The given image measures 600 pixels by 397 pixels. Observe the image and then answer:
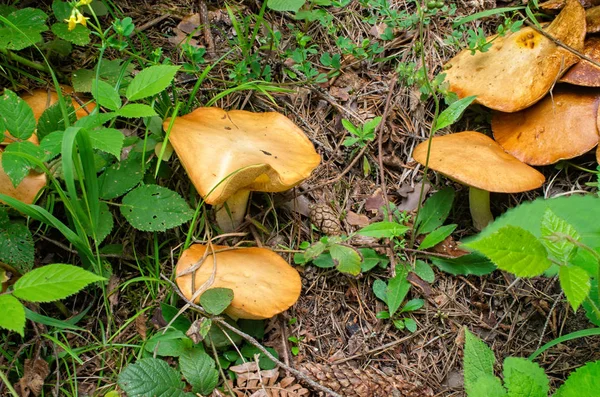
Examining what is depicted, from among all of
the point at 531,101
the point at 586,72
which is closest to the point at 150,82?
the point at 531,101

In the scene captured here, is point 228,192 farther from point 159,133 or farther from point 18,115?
point 18,115

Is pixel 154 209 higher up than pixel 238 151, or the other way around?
pixel 238 151

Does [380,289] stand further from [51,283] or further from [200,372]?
[51,283]

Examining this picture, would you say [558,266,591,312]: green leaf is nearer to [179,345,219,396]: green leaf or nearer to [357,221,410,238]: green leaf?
[357,221,410,238]: green leaf

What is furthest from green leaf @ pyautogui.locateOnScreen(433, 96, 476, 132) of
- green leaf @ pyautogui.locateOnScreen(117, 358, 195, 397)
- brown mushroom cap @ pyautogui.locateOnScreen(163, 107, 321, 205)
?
green leaf @ pyautogui.locateOnScreen(117, 358, 195, 397)

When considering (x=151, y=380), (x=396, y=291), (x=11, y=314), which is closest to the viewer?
(x=11, y=314)

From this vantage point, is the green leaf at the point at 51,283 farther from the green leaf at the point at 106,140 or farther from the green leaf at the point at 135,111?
the green leaf at the point at 135,111
